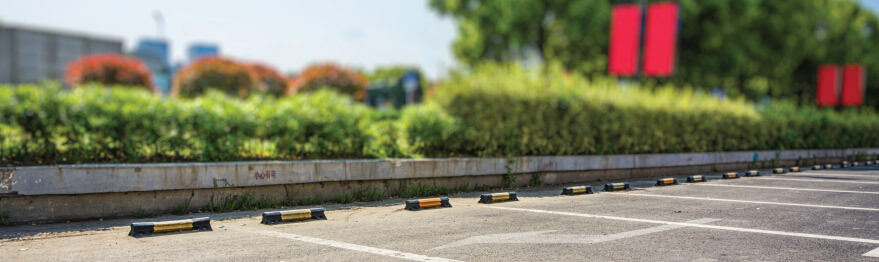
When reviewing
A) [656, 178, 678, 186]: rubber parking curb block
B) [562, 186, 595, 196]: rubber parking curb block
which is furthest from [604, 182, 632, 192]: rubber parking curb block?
[656, 178, 678, 186]: rubber parking curb block

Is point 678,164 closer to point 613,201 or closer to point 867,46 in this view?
point 613,201

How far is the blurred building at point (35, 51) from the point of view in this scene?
75.6 meters

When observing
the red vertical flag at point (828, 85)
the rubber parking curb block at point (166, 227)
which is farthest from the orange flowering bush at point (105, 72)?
the red vertical flag at point (828, 85)

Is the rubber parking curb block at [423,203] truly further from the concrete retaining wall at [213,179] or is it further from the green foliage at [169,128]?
the green foliage at [169,128]

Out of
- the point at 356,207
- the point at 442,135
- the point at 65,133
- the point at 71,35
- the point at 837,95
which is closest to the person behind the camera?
the point at 65,133

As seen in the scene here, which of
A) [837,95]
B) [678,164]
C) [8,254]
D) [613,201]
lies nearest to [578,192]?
[613,201]

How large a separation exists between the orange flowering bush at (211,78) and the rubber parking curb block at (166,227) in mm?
31952

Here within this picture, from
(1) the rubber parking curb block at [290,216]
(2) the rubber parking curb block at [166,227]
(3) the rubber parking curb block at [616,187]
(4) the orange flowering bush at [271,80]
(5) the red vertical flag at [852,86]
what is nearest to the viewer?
(2) the rubber parking curb block at [166,227]

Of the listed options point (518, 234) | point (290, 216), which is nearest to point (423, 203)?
point (290, 216)

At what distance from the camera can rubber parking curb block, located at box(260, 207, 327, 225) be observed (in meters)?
8.75

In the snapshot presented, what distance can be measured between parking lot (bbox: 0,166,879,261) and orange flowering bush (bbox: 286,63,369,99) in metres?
30.6

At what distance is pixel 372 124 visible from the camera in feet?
44.3

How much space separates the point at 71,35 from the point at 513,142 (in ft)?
268

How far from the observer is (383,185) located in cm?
1182
